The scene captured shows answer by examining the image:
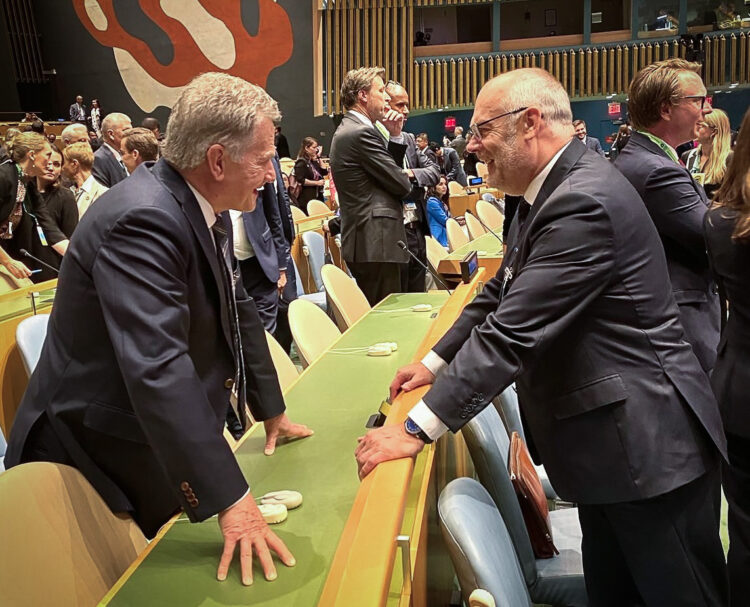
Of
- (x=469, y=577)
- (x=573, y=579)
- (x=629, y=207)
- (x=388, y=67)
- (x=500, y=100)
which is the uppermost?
(x=388, y=67)

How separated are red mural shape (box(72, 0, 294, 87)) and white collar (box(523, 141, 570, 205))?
1260 cm

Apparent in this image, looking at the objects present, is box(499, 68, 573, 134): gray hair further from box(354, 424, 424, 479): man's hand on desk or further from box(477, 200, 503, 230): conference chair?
box(477, 200, 503, 230): conference chair

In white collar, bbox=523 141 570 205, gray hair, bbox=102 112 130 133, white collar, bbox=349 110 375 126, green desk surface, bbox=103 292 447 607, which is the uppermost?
gray hair, bbox=102 112 130 133

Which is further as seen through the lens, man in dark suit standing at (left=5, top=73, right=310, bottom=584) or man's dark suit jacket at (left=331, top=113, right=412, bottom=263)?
man's dark suit jacket at (left=331, top=113, right=412, bottom=263)

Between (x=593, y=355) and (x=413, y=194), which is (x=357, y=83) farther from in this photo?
(x=593, y=355)

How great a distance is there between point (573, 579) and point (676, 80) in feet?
5.13

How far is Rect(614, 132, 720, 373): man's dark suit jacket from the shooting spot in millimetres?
2276

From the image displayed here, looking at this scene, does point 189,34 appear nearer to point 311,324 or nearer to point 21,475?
point 311,324

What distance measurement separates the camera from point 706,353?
7.75 feet

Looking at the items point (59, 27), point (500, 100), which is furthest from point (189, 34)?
point (500, 100)

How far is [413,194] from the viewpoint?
4289 millimetres

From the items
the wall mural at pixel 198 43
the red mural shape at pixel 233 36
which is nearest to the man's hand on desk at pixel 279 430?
the red mural shape at pixel 233 36

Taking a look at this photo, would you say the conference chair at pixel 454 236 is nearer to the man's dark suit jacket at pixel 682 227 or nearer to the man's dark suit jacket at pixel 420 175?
the man's dark suit jacket at pixel 420 175

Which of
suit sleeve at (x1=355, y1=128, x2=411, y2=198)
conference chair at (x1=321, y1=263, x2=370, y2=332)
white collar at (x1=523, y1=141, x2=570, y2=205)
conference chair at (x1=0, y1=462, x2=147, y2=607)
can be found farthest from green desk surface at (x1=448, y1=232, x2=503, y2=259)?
conference chair at (x1=0, y1=462, x2=147, y2=607)
